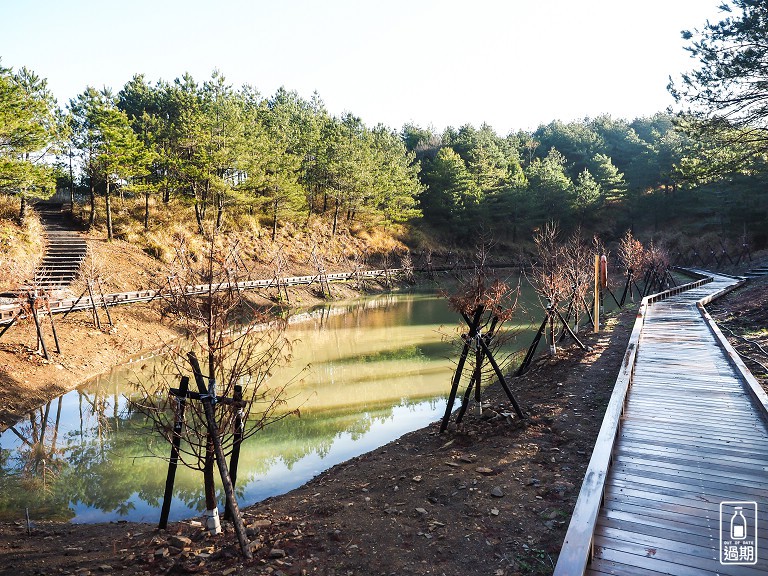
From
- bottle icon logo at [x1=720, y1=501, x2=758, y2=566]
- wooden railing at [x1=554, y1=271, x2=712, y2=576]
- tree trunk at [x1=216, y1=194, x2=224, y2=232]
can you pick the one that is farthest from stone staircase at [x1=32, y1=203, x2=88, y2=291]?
bottle icon logo at [x1=720, y1=501, x2=758, y2=566]

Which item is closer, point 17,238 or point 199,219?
point 17,238

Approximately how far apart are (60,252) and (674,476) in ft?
91.1

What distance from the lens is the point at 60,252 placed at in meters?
24.6

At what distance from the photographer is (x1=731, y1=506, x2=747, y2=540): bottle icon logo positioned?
4.12 m

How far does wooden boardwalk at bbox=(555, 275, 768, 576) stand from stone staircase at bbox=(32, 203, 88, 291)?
65.7 feet

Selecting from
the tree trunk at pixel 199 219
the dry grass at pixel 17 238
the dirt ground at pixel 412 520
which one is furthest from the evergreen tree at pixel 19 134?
the dirt ground at pixel 412 520

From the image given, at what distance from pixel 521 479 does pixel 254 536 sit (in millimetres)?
3310

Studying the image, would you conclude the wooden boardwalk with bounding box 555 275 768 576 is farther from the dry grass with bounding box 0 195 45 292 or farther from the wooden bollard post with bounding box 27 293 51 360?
the dry grass with bounding box 0 195 45 292

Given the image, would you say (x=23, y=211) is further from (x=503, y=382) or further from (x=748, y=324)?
(x=748, y=324)

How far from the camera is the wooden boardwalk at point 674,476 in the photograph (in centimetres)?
387

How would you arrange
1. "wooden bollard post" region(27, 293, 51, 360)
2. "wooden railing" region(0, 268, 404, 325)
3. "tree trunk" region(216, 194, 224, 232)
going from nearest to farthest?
"wooden railing" region(0, 268, 404, 325) → "wooden bollard post" region(27, 293, 51, 360) → "tree trunk" region(216, 194, 224, 232)

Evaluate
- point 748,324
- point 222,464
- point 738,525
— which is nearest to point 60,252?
point 222,464

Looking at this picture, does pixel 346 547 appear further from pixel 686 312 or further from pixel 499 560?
pixel 686 312

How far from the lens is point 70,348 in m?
15.9
